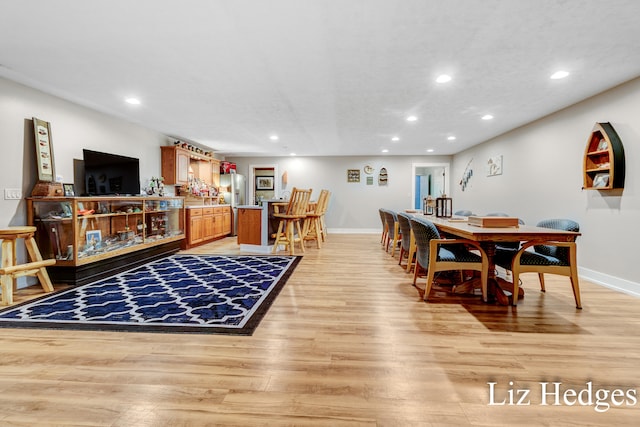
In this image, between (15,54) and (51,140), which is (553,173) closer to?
(15,54)

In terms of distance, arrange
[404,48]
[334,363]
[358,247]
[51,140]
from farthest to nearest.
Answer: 1. [358,247]
2. [51,140]
3. [404,48]
4. [334,363]

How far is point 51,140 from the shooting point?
3904mm

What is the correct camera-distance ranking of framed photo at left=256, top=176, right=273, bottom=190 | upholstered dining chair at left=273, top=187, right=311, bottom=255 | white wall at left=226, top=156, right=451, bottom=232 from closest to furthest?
upholstered dining chair at left=273, top=187, right=311, bottom=255 → white wall at left=226, top=156, right=451, bottom=232 → framed photo at left=256, top=176, right=273, bottom=190

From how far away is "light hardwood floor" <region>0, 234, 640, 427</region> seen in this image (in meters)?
1.42

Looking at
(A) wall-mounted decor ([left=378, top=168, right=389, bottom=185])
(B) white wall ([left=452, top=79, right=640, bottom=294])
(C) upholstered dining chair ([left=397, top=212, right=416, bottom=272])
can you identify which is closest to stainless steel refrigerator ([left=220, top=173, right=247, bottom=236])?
(A) wall-mounted decor ([left=378, top=168, right=389, bottom=185])

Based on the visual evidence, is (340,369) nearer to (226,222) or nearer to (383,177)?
(226,222)

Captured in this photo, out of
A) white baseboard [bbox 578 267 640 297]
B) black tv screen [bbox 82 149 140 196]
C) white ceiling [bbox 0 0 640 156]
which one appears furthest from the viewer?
black tv screen [bbox 82 149 140 196]

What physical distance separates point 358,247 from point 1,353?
212 inches

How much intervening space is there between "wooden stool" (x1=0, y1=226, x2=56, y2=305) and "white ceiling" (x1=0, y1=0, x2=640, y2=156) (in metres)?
1.70

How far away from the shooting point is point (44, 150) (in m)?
3.78

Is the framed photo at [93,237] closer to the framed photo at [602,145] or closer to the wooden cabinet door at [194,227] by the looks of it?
the wooden cabinet door at [194,227]

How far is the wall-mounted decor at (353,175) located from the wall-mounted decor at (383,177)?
0.66 metres

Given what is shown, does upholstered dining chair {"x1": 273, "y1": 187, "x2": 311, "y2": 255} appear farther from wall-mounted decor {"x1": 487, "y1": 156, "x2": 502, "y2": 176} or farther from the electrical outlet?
wall-mounted decor {"x1": 487, "y1": 156, "x2": 502, "y2": 176}

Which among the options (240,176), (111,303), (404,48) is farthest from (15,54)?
(240,176)
